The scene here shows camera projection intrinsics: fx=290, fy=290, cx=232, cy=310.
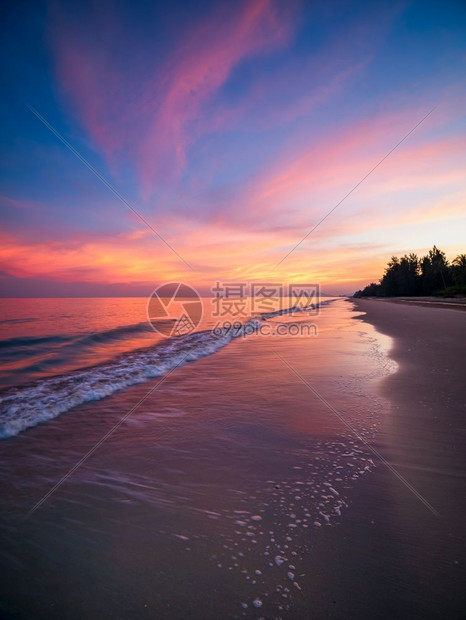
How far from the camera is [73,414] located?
515 centimetres

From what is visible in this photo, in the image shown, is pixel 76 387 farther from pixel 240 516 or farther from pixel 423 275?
pixel 423 275

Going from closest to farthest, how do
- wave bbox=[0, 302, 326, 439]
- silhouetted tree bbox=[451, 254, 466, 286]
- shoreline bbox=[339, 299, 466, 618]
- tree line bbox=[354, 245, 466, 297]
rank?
shoreline bbox=[339, 299, 466, 618] → wave bbox=[0, 302, 326, 439] → silhouetted tree bbox=[451, 254, 466, 286] → tree line bbox=[354, 245, 466, 297]

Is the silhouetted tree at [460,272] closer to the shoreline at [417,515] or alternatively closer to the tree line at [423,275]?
the tree line at [423,275]

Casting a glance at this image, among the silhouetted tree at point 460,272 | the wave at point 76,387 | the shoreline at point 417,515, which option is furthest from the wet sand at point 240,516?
the silhouetted tree at point 460,272

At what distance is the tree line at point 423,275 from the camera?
84.6 metres

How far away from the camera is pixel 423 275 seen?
10050cm

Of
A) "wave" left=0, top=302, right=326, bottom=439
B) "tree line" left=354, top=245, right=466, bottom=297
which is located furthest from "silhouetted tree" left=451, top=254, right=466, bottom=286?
"wave" left=0, top=302, right=326, bottom=439

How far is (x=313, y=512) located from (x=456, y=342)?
11.4 metres

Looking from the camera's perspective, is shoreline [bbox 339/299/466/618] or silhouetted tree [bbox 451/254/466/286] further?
silhouetted tree [bbox 451/254/466/286]

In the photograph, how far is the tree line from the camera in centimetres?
8455

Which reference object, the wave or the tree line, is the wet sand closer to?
the wave

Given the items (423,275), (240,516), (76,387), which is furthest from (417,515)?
(423,275)

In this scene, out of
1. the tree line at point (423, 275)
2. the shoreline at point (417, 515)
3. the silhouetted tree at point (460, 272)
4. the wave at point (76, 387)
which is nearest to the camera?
the shoreline at point (417, 515)

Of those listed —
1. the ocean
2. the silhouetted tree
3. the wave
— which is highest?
the silhouetted tree
